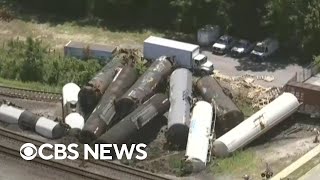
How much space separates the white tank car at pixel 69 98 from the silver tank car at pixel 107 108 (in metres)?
2.15

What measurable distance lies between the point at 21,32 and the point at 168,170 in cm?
2549

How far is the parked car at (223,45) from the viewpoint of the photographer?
5225cm

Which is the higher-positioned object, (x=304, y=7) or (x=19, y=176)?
(x=304, y=7)

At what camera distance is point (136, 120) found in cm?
3953

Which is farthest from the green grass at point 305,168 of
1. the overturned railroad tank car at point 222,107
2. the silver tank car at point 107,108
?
the silver tank car at point 107,108

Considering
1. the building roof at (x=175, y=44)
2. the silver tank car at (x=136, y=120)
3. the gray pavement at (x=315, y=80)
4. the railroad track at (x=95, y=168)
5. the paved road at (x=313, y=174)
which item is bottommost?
the paved road at (x=313, y=174)

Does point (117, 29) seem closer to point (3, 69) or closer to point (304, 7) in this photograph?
point (3, 69)

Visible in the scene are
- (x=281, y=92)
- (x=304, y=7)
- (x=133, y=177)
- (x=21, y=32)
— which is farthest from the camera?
(x=21, y=32)

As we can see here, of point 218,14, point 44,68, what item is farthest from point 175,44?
point 44,68

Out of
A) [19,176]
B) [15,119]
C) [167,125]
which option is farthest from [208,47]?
[19,176]

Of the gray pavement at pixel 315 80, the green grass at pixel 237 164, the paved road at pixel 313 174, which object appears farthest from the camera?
the gray pavement at pixel 315 80

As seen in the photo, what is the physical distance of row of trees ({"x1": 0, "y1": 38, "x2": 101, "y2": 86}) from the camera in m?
47.4

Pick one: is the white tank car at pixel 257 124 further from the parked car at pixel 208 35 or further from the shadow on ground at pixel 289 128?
the parked car at pixel 208 35

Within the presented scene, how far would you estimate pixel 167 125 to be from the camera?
134ft
